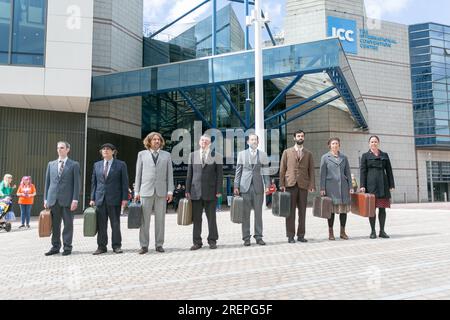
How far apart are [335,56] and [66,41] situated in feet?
41.1

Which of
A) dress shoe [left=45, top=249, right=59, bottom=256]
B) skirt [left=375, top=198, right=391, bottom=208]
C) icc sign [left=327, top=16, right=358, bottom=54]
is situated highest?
icc sign [left=327, top=16, right=358, bottom=54]

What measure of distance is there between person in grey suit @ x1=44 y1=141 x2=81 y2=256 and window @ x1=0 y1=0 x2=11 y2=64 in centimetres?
1343

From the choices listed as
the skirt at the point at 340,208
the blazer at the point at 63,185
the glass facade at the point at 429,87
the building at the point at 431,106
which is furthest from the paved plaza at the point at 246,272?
the glass facade at the point at 429,87

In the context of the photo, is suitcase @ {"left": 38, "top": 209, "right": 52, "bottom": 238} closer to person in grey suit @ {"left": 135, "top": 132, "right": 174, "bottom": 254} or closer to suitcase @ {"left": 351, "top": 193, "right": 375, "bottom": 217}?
person in grey suit @ {"left": 135, "top": 132, "right": 174, "bottom": 254}

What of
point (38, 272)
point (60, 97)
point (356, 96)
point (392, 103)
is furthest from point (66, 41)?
point (392, 103)

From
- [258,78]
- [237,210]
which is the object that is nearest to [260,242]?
[237,210]

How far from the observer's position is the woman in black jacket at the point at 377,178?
297 inches

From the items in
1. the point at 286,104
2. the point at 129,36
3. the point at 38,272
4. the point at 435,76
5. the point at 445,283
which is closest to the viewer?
the point at 445,283

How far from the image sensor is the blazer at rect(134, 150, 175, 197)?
6.63m

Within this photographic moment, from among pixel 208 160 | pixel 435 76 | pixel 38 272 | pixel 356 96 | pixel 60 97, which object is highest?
pixel 435 76

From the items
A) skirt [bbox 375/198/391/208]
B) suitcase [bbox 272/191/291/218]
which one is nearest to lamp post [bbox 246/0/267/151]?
skirt [bbox 375/198/391/208]

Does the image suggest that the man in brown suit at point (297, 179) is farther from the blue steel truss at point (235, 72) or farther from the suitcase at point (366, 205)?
the blue steel truss at point (235, 72)
